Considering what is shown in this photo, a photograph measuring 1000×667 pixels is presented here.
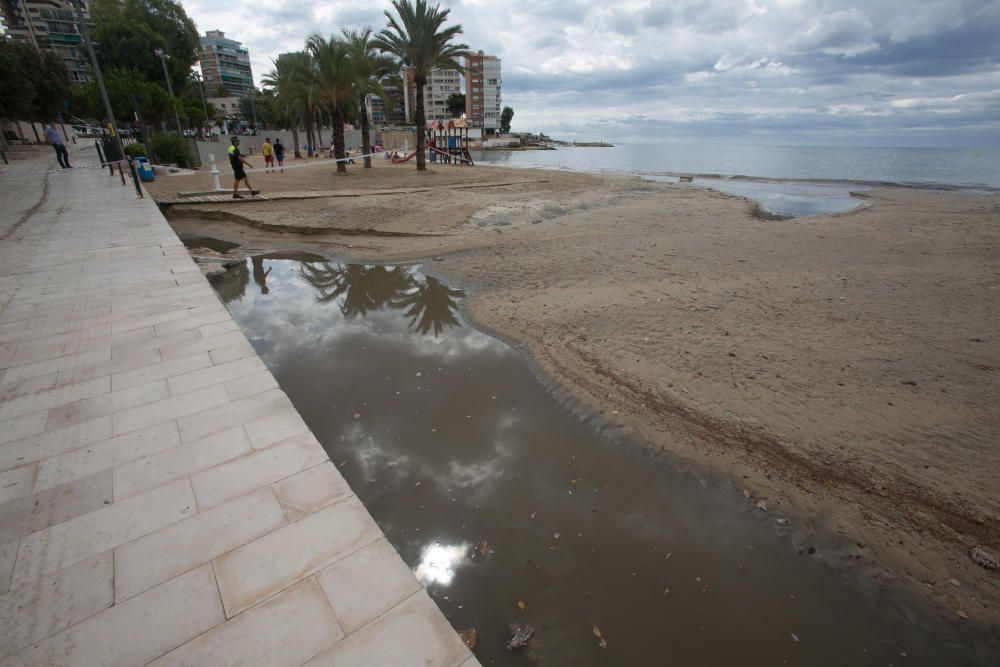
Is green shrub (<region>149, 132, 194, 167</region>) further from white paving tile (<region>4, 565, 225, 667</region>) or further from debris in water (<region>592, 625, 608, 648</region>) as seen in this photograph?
debris in water (<region>592, 625, 608, 648</region>)

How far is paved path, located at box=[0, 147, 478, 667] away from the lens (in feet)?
6.02

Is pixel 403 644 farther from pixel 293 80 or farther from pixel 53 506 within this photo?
pixel 293 80

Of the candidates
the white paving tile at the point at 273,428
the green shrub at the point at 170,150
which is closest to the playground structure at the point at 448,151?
the green shrub at the point at 170,150

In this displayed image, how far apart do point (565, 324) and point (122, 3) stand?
200 ft

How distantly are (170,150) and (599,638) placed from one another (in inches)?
1204

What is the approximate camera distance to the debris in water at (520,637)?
237cm

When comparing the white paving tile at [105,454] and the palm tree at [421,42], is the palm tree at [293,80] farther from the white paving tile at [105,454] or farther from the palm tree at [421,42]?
the white paving tile at [105,454]

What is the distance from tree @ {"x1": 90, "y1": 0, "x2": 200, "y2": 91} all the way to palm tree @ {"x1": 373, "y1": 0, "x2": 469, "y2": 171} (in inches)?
1062

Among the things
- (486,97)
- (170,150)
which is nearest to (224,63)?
(486,97)

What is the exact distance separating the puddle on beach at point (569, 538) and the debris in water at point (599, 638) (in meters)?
0.02

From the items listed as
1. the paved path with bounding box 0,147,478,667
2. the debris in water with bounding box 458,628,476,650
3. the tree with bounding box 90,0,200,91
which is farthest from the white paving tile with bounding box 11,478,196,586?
the tree with bounding box 90,0,200,91

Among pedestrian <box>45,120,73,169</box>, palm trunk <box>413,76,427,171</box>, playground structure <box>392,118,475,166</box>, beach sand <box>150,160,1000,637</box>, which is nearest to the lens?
beach sand <box>150,160,1000,637</box>

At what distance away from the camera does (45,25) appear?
74.2 metres

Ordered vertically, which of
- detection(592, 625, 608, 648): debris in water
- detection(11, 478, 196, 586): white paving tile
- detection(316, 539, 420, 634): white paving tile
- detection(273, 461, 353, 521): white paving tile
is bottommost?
detection(592, 625, 608, 648): debris in water
